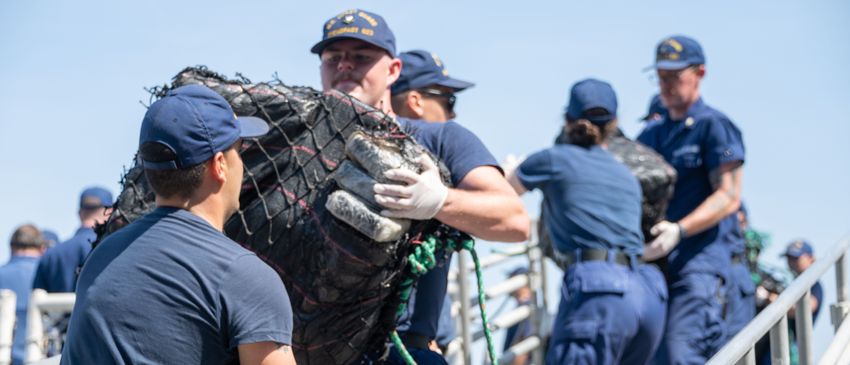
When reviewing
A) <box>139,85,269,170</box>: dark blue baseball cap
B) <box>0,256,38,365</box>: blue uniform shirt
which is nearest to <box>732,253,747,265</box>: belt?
<box>0,256,38,365</box>: blue uniform shirt

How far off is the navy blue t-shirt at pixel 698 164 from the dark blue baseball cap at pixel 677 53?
256 mm

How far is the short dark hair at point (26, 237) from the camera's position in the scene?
Answer: 884cm

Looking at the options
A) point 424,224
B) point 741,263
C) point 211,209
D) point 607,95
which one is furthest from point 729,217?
point 211,209

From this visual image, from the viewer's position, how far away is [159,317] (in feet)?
9.07

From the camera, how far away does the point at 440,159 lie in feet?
13.7

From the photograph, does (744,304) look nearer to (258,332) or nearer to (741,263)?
(741,263)

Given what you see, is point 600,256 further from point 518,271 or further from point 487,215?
point 518,271

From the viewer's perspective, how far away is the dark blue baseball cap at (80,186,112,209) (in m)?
8.58

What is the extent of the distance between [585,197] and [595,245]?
24 centimetres

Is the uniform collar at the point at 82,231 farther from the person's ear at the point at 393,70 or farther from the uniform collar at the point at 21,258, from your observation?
the person's ear at the point at 393,70

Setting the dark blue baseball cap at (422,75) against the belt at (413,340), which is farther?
the dark blue baseball cap at (422,75)

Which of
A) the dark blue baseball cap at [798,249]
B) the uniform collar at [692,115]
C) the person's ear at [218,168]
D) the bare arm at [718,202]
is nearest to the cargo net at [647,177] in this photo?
the bare arm at [718,202]

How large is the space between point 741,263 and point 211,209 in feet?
17.5

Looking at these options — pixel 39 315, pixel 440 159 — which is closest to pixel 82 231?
pixel 39 315
